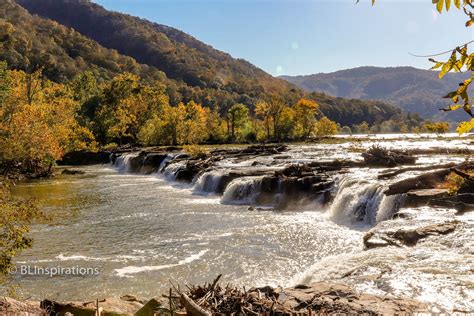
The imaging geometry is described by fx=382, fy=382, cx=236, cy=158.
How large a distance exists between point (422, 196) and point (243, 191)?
41.8 ft

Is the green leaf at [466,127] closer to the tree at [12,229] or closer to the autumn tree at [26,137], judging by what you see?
the tree at [12,229]

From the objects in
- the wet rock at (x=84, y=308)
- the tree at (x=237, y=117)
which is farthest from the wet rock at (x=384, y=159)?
the tree at (x=237, y=117)

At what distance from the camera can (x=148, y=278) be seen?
518 inches

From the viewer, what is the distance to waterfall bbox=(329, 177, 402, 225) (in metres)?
18.7

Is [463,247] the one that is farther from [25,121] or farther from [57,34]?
[57,34]

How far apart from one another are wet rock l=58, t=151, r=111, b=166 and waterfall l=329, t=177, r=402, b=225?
44.4 metres

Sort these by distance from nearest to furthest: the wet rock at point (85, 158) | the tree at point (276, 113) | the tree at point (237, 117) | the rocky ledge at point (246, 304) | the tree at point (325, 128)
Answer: the rocky ledge at point (246, 304) < the wet rock at point (85, 158) < the tree at point (237, 117) < the tree at point (276, 113) < the tree at point (325, 128)

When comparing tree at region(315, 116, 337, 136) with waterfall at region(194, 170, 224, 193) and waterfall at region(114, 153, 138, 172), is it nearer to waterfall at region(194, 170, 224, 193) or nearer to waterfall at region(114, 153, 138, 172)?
waterfall at region(114, 153, 138, 172)

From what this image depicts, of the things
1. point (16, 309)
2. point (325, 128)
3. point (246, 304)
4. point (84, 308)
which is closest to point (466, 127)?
point (246, 304)

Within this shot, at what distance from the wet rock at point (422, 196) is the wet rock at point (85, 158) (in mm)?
49091

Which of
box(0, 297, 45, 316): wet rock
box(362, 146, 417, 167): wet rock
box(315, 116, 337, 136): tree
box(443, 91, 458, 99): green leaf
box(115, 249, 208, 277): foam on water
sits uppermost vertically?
box(315, 116, 337, 136): tree

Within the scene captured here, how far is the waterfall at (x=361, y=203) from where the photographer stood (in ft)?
61.3

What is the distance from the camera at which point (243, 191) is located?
27141 millimetres

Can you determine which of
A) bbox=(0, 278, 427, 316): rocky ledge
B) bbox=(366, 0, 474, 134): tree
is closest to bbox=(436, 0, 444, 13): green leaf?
bbox=(366, 0, 474, 134): tree
